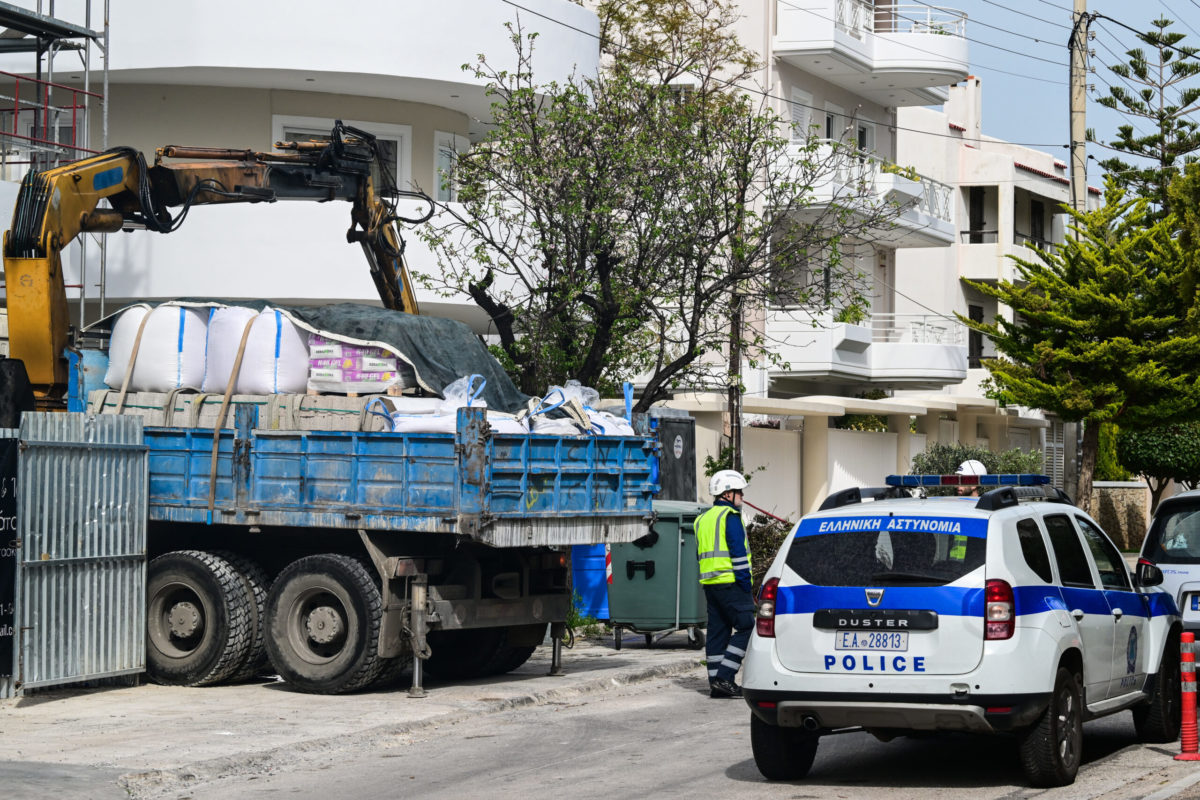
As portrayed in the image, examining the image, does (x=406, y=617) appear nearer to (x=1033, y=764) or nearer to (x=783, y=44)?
(x=1033, y=764)

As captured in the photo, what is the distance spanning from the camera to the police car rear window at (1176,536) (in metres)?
12.3

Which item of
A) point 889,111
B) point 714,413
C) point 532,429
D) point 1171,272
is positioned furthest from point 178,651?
point 889,111

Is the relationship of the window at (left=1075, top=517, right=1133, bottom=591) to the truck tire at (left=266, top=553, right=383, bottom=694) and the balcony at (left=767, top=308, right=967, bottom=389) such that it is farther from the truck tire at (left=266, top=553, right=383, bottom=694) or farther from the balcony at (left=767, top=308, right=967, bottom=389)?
the balcony at (left=767, top=308, right=967, bottom=389)

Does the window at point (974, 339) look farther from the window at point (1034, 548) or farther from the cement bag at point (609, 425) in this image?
the window at point (1034, 548)

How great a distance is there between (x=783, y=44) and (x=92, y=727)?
2339cm

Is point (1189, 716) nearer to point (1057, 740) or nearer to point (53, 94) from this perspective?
point (1057, 740)

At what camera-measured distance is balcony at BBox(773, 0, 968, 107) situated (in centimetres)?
3166

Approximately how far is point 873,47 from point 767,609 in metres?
26.5

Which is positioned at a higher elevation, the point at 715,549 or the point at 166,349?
the point at 166,349

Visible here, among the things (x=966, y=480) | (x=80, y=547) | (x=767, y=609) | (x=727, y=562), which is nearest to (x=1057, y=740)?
(x=767, y=609)

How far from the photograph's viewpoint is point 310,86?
23.3 m

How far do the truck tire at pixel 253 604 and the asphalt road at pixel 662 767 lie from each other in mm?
2241

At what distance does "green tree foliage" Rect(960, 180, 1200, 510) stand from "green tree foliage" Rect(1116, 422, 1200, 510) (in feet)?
33.7

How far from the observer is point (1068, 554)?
972 centimetres
